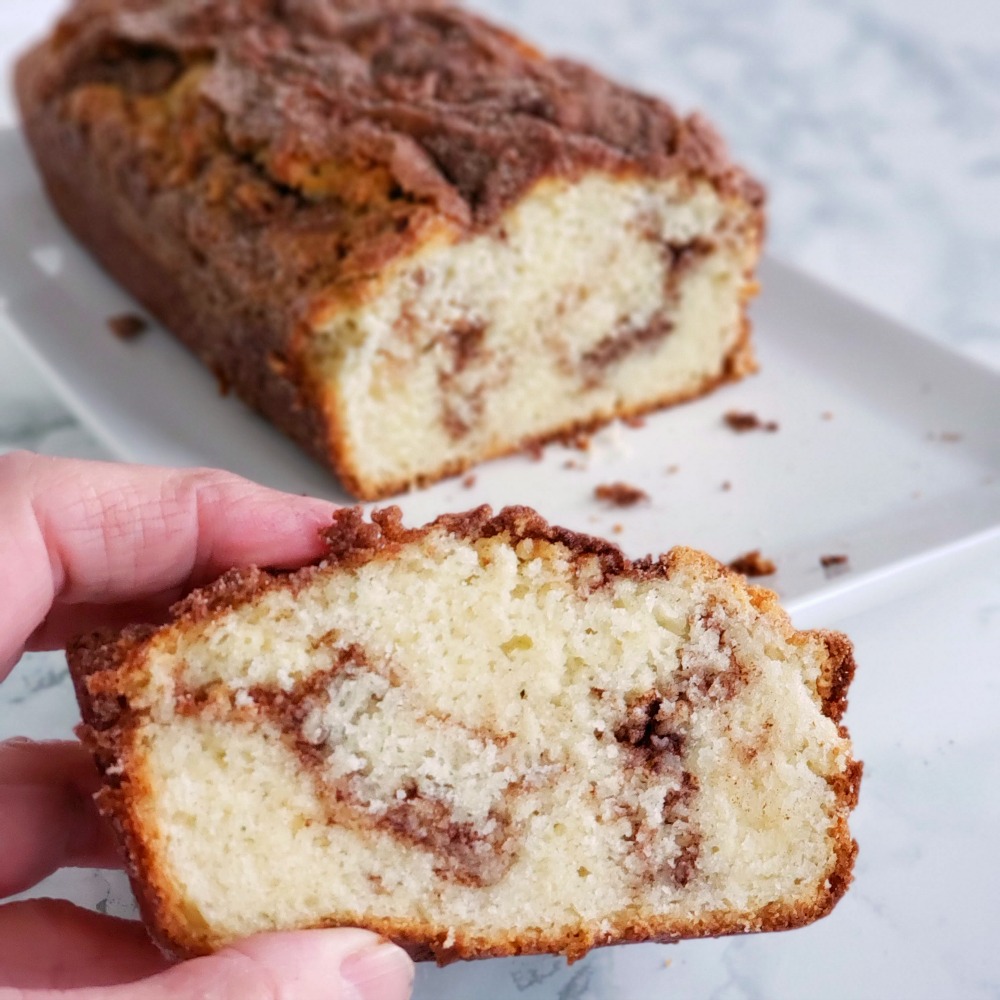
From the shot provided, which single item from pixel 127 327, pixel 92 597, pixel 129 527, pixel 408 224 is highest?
pixel 408 224

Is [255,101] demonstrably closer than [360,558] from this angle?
No

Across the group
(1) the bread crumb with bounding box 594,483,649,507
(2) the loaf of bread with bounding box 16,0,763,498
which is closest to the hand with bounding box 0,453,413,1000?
(2) the loaf of bread with bounding box 16,0,763,498

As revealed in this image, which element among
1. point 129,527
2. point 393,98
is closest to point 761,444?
point 393,98

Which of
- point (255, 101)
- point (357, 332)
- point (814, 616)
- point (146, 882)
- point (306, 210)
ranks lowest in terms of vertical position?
point (814, 616)

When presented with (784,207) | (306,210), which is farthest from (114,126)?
(784,207)

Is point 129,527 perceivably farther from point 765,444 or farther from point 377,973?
point 765,444

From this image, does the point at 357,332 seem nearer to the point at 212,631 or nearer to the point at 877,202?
the point at 212,631
